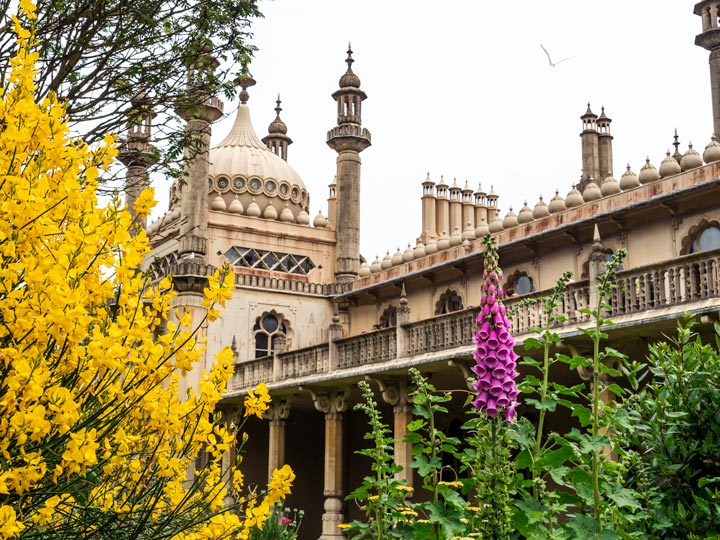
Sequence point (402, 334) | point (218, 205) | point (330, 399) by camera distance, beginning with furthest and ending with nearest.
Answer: point (218, 205)
point (330, 399)
point (402, 334)

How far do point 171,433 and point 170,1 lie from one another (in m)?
7.39

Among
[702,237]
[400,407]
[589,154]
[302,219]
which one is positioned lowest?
[400,407]

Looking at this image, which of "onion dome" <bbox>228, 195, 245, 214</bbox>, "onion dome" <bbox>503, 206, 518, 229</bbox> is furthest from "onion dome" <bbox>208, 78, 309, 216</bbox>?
"onion dome" <bbox>503, 206, 518, 229</bbox>

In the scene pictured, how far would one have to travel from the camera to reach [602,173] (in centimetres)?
3459

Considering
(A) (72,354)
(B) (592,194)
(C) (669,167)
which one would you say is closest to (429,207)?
(B) (592,194)

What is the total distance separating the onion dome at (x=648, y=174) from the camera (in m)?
18.6

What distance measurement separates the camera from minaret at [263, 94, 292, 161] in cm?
4447

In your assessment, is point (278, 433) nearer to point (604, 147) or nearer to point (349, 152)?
A: point (349, 152)

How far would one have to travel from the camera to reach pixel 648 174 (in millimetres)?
18641

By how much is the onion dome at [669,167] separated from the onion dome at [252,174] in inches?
593

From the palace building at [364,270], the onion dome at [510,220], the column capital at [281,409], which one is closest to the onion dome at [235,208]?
the palace building at [364,270]

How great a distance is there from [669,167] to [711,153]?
936 millimetres

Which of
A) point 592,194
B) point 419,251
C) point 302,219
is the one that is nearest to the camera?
point 592,194

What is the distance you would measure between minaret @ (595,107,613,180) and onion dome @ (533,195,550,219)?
13.4 meters
